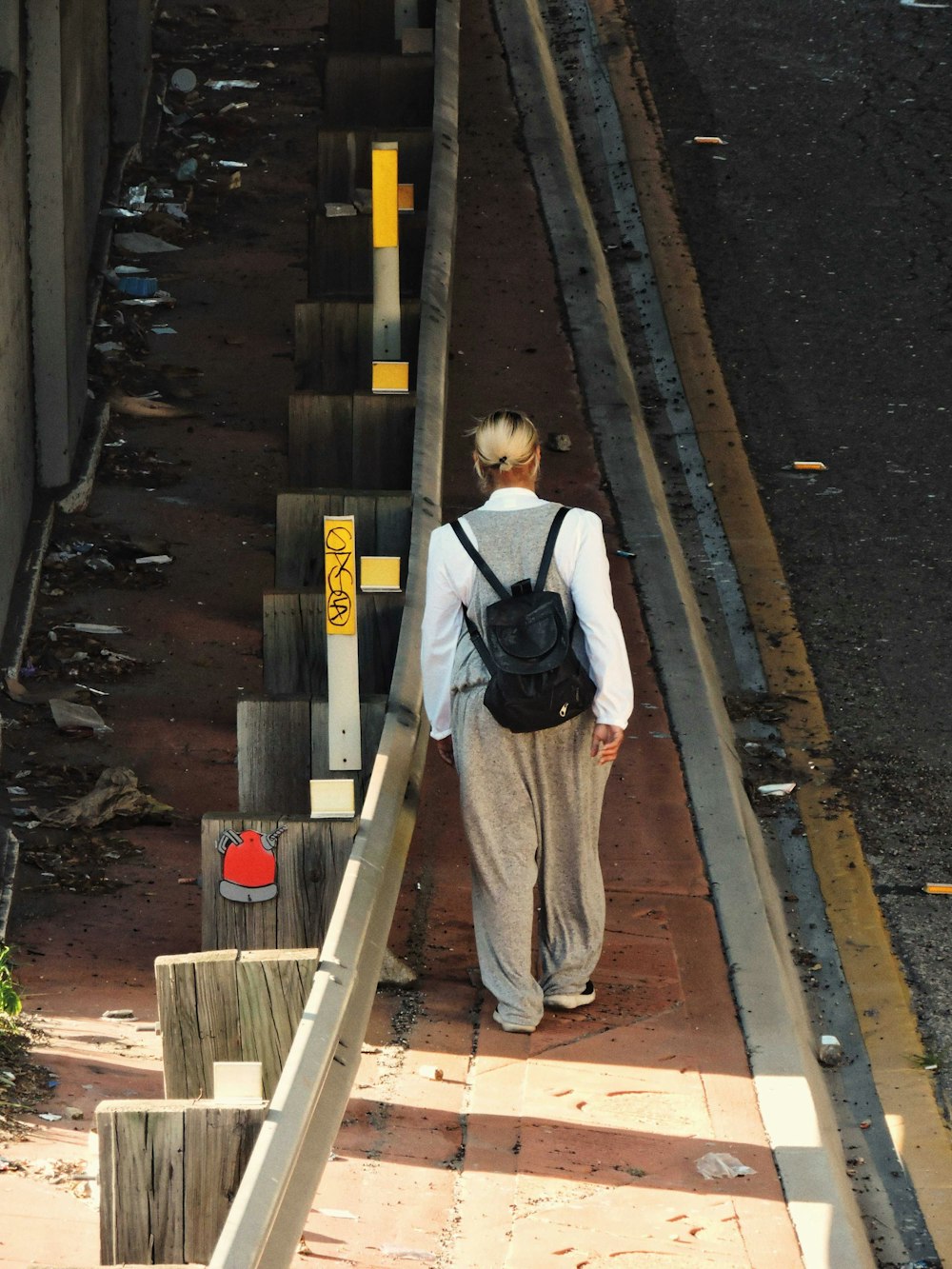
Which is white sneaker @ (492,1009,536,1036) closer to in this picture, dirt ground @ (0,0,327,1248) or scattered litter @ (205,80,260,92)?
dirt ground @ (0,0,327,1248)

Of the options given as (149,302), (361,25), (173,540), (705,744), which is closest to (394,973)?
(705,744)

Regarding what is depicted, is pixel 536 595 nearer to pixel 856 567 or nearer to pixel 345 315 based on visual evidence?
pixel 345 315

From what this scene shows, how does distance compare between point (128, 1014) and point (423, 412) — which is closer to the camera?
point (128, 1014)

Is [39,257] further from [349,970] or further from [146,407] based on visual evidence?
[349,970]

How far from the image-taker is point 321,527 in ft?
23.5

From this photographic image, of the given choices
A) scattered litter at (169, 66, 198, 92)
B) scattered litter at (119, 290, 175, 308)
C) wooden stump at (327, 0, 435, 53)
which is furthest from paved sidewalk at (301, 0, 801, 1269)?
scattered litter at (169, 66, 198, 92)

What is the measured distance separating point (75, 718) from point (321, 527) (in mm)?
1577

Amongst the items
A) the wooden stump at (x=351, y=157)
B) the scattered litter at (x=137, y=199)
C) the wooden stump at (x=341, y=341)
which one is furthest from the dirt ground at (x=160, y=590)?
the wooden stump at (x=351, y=157)

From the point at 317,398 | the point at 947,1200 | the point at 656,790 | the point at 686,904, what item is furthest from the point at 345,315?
the point at 947,1200

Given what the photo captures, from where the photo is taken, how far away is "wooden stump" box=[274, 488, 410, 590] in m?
6.95

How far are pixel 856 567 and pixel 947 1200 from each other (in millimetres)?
4020

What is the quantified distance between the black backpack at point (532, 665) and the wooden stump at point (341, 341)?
3274 mm

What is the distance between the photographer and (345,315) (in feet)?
27.9

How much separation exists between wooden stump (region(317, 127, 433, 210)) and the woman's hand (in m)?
4.95
